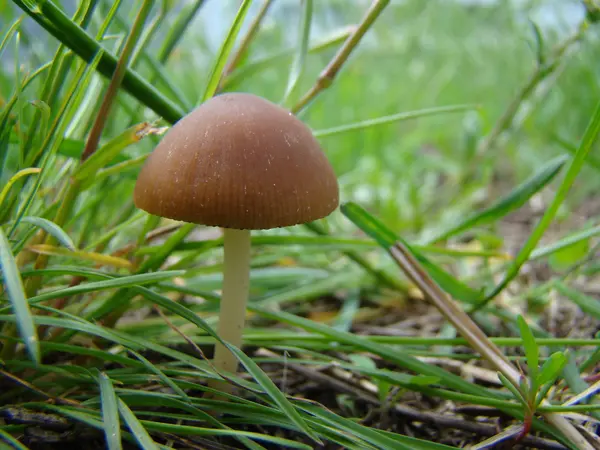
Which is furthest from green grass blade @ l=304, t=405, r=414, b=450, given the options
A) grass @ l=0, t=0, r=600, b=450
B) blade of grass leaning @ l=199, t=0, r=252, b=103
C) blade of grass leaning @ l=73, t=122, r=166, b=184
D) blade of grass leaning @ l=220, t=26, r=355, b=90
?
blade of grass leaning @ l=220, t=26, r=355, b=90

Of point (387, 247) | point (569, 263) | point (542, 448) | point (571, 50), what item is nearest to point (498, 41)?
point (571, 50)

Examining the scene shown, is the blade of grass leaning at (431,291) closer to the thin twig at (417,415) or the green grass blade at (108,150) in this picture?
the thin twig at (417,415)

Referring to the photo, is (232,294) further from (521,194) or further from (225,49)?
(521,194)

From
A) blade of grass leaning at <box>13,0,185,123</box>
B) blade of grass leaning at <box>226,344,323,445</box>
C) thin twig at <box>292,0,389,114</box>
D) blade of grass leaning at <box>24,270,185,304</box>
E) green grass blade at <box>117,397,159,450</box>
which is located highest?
thin twig at <box>292,0,389,114</box>

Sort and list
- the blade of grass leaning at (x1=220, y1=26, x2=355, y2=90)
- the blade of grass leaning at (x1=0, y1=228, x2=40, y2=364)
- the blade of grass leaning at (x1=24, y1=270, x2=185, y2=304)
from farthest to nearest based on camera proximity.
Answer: the blade of grass leaning at (x1=220, y1=26, x2=355, y2=90) → the blade of grass leaning at (x1=24, y1=270, x2=185, y2=304) → the blade of grass leaning at (x1=0, y1=228, x2=40, y2=364)

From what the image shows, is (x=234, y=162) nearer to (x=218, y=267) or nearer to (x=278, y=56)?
(x=218, y=267)

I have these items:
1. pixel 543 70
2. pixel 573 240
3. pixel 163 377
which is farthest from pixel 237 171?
pixel 543 70

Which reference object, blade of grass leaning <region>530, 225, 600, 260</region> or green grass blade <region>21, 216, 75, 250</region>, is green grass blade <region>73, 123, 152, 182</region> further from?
blade of grass leaning <region>530, 225, 600, 260</region>
